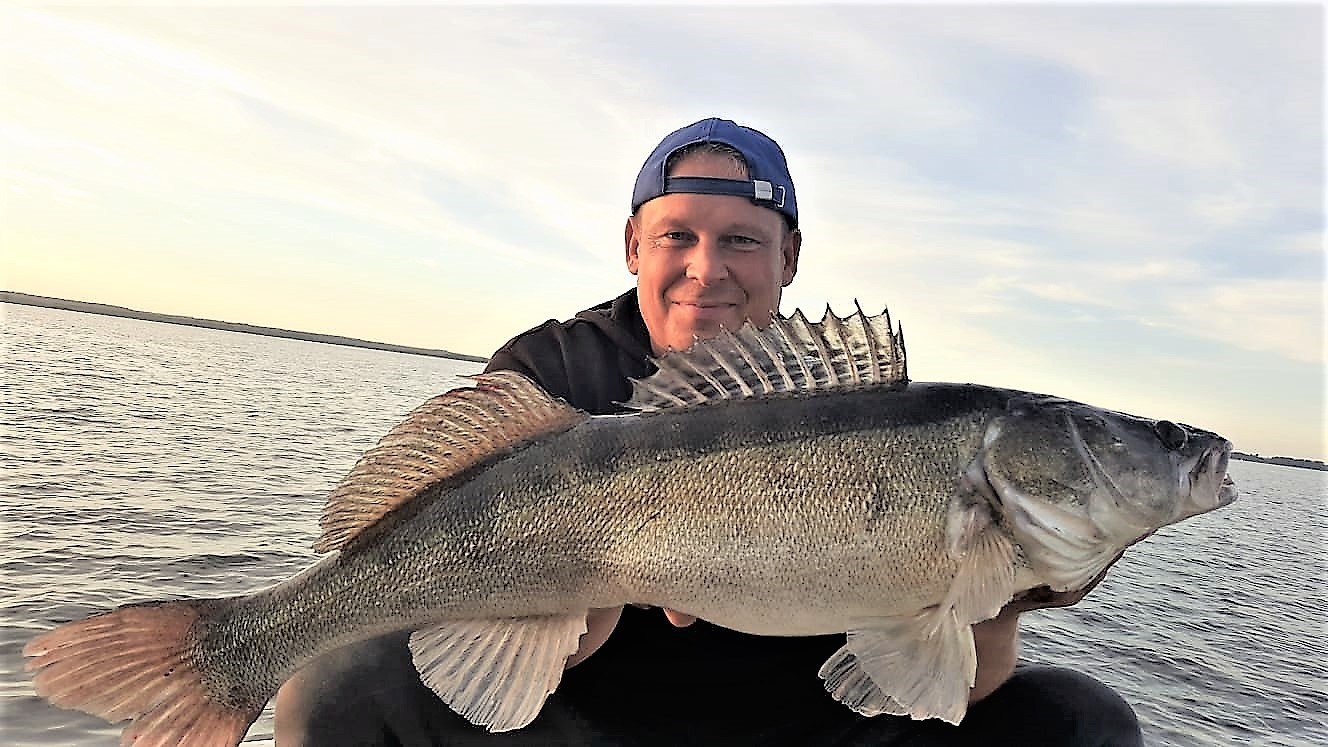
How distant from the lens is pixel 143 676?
273 cm

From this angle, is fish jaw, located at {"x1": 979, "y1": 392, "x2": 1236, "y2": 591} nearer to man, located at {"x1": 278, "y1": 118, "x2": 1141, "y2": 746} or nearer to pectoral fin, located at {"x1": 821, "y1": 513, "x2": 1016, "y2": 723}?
pectoral fin, located at {"x1": 821, "y1": 513, "x2": 1016, "y2": 723}

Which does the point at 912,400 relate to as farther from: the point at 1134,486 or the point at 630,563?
the point at 630,563

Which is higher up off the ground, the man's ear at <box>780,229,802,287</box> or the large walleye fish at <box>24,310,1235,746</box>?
the man's ear at <box>780,229,802,287</box>

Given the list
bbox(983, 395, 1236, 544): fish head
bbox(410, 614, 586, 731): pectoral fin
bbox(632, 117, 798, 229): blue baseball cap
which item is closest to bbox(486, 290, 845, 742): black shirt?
bbox(410, 614, 586, 731): pectoral fin

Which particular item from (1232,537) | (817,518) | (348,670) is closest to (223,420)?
(348,670)

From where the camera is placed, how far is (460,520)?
2.74m

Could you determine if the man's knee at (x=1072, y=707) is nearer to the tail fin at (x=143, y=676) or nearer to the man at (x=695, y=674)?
the man at (x=695, y=674)

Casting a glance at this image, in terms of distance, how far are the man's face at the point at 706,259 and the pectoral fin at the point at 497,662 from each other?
1.65 meters

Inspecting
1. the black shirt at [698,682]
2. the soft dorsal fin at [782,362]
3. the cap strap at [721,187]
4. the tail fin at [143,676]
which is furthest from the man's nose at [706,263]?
the tail fin at [143,676]

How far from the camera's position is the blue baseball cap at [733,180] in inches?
159

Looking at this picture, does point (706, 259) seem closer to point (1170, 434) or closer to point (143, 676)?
point (1170, 434)

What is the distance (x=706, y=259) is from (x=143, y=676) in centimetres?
270

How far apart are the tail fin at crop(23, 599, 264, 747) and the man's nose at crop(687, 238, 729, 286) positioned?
2.35 meters

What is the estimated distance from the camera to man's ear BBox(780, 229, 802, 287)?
4.48 m
